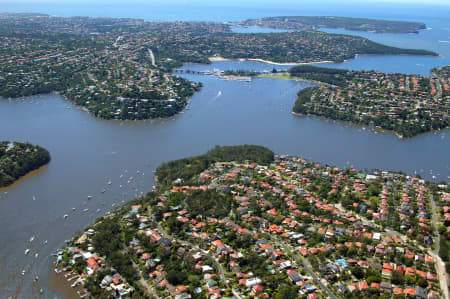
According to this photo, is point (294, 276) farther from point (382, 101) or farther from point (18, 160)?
point (382, 101)

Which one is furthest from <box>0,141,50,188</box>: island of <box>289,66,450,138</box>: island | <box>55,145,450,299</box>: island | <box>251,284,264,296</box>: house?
<box>289,66,450,138</box>: island

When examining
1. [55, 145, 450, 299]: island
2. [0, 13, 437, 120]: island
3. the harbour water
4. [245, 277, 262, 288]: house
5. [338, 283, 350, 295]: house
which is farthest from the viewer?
[0, 13, 437, 120]: island

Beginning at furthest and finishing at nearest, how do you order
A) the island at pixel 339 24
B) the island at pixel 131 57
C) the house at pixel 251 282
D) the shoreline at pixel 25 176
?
the island at pixel 339 24, the island at pixel 131 57, the shoreline at pixel 25 176, the house at pixel 251 282

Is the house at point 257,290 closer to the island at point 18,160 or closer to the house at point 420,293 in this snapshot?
the house at point 420,293

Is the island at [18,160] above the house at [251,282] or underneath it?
above

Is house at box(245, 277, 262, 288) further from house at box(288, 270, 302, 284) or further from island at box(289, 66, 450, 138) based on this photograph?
island at box(289, 66, 450, 138)

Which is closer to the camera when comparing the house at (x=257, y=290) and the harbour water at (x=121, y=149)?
the house at (x=257, y=290)

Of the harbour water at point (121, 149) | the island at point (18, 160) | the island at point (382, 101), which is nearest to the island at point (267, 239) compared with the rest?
the harbour water at point (121, 149)

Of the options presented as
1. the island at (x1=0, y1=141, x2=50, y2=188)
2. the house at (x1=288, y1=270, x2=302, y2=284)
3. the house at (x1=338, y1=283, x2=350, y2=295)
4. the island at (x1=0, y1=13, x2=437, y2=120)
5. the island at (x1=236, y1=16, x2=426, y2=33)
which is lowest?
the house at (x1=338, y1=283, x2=350, y2=295)
